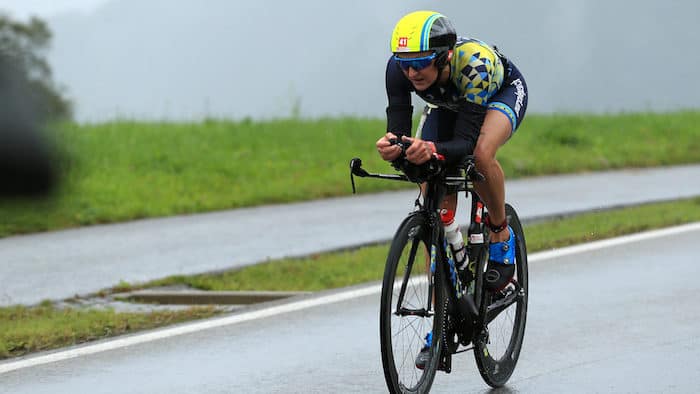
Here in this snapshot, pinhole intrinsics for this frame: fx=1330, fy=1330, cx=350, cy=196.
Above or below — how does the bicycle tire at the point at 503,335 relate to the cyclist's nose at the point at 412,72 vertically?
below

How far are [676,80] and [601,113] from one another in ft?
547

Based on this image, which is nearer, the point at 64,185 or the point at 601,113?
the point at 64,185

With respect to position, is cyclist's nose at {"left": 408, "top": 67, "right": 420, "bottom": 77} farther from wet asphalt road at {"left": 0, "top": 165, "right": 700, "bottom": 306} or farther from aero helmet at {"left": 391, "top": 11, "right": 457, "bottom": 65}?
wet asphalt road at {"left": 0, "top": 165, "right": 700, "bottom": 306}

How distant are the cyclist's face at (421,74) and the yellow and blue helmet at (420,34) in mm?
33

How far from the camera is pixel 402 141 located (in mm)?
5551

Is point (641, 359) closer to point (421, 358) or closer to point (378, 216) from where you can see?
point (421, 358)

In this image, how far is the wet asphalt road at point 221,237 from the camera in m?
10.6

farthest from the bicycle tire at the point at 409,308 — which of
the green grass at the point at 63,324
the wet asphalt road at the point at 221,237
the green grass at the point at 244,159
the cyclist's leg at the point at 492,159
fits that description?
the green grass at the point at 244,159

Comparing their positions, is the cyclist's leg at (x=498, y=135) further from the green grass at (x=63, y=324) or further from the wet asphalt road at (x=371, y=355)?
the green grass at (x=63, y=324)

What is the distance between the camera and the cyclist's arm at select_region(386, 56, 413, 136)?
19.4 feet

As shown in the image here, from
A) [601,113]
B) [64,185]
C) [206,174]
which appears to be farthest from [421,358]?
[601,113]

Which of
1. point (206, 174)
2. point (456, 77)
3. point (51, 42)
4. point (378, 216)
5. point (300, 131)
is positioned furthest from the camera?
point (51, 42)

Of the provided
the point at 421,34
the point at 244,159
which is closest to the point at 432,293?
the point at 421,34

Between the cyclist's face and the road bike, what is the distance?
0.38 metres
